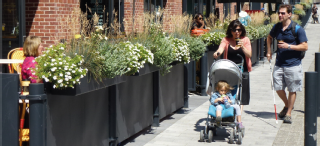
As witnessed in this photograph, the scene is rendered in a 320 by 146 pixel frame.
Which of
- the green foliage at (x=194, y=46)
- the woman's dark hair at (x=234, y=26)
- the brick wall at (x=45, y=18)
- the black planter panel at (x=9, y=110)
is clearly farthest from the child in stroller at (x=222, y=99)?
the brick wall at (x=45, y=18)

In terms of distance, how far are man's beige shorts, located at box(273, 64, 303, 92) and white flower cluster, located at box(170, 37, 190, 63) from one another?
1573mm

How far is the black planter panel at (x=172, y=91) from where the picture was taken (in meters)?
8.24

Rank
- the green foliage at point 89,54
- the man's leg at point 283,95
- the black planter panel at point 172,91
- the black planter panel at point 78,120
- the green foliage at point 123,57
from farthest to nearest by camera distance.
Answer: the man's leg at point 283,95
the black planter panel at point 172,91
the green foliage at point 123,57
the green foliage at point 89,54
the black planter panel at point 78,120

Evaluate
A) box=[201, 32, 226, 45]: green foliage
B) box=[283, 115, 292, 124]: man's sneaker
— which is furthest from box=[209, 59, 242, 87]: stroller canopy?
box=[201, 32, 226, 45]: green foliage

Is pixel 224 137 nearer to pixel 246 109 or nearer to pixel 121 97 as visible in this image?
pixel 121 97

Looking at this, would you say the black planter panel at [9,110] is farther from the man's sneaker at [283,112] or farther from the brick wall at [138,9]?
the man's sneaker at [283,112]

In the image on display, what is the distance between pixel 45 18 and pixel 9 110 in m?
4.75

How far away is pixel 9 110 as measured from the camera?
4.32 m

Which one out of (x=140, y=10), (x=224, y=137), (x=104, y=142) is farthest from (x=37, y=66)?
(x=140, y=10)

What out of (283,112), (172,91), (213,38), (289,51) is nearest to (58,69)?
(172,91)

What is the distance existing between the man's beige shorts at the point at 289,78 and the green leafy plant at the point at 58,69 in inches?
173

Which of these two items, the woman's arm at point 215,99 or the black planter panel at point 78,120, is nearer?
the black planter panel at point 78,120

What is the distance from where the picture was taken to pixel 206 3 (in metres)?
20.8

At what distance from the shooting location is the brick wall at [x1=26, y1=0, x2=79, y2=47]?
8780mm
